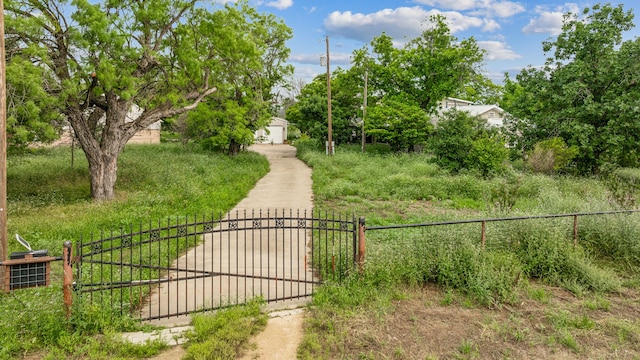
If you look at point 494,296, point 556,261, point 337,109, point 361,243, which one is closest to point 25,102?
point 361,243

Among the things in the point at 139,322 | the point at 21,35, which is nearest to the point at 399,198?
the point at 139,322

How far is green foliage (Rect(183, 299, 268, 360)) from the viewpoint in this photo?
166 inches

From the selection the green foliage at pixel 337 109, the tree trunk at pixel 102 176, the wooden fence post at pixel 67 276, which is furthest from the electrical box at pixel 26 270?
the green foliage at pixel 337 109

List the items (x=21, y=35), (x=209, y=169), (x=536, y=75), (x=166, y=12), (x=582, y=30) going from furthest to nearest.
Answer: (x=536, y=75)
(x=582, y=30)
(x=209, y=169)
(x=166, y=12)
(x=21, y=35)

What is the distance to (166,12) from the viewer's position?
12.3 metres

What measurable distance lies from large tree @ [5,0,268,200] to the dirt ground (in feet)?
30.1

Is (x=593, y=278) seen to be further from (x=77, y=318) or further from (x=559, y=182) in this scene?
(x=559, y=182)

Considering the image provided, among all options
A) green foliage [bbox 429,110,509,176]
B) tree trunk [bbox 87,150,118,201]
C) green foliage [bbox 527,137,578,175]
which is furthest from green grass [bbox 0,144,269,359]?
green foliage [bbox 527,137,578,175]

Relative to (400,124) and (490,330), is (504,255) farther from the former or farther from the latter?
(400,124)

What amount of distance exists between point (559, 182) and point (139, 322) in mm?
16091

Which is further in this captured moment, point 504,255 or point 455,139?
point 455,139

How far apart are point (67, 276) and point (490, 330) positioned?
4.89m

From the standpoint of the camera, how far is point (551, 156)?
58.9 feet

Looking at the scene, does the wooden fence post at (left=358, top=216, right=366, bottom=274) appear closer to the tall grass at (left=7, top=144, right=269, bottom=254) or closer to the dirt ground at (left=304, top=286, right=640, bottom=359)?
the dirt ground at (left=304, top=286, right=640, bottom=359)
